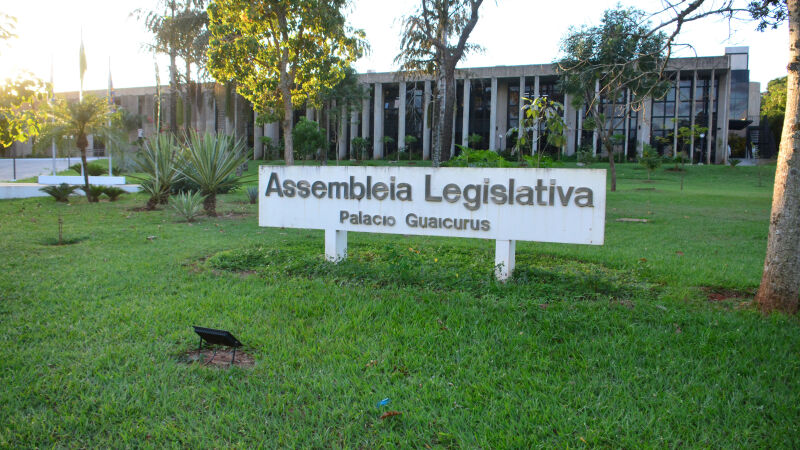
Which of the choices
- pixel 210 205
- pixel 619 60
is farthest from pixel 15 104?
pixel 619 60

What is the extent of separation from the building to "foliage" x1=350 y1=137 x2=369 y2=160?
4.11 ft

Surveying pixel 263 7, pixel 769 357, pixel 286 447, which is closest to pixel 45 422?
pixel 286 447

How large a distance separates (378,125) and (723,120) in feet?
96.1

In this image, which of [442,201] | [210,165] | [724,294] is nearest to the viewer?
[724,294]

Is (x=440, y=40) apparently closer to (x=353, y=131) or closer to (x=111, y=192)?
(x=111, y=192)

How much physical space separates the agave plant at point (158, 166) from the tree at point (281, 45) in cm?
390

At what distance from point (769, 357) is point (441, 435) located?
259 cm

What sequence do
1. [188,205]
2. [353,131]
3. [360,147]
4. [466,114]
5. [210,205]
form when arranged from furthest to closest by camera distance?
[353,131]
[360,147]
[466,114]
[210,205]
[188,205]

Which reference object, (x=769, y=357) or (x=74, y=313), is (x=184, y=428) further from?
(x=769, y=357)

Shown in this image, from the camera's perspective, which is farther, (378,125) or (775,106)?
(378,125)

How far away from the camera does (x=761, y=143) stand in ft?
174

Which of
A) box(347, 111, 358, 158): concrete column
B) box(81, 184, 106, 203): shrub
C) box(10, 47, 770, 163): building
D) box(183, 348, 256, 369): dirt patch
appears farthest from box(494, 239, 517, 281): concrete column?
box(347, 111, 358, 158): concrete column

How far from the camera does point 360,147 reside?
5041 centimetres

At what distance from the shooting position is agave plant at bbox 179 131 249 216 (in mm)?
12016
